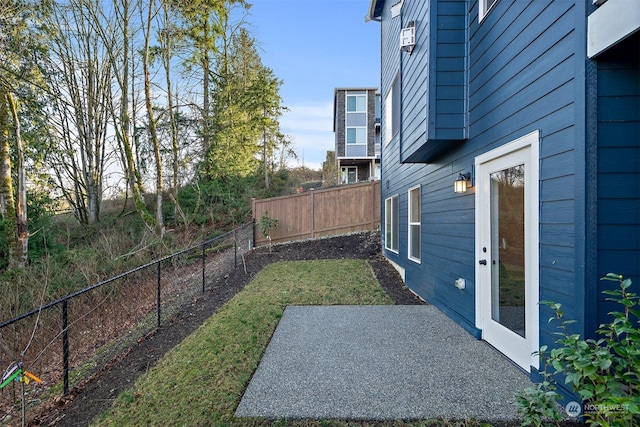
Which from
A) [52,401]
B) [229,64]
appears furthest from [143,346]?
[229,64]

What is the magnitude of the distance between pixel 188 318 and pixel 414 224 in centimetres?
408

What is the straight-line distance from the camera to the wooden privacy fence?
1088cm

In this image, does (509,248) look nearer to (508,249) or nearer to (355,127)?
(508,249)

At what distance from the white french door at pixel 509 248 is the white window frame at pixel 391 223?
3.83m

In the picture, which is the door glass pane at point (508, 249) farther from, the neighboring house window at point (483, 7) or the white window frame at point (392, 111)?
the white window frame at point (392, 111)

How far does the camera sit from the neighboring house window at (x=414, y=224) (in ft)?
19.5

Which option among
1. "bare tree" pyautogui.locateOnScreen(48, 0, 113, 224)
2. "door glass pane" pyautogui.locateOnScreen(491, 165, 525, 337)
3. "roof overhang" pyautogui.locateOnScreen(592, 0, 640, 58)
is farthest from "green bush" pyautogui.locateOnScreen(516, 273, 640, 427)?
"bare tree" pyautogui.locateOnScreen(48, 0, 113, 224)

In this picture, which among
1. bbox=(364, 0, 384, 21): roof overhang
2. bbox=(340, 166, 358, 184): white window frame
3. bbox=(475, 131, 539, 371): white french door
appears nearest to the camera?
bbox=(475, 131, 539, 371): white french door

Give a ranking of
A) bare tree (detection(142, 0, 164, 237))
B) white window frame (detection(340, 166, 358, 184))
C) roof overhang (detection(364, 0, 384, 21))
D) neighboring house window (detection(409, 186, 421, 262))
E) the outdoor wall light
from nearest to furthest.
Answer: the outdoor wall light → neighboring house window (detection(409, 186, 421, 262)) → roof overhang (detection(364, 0, 384, 21)) → bare tree (detection(142, 0, 164, 237)) → white window frame (detection(340, 166, 358, 184))

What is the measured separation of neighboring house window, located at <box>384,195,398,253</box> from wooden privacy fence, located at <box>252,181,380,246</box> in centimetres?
191

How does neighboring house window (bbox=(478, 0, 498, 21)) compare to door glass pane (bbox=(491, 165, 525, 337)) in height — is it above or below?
above

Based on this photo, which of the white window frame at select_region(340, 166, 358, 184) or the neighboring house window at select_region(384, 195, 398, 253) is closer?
the neighboring house window at select_region(384, 195, 398, 253)

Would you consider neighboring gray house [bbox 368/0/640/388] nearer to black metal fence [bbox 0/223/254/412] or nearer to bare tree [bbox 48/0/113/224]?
black metal fence [bbox 0/223/254/412]

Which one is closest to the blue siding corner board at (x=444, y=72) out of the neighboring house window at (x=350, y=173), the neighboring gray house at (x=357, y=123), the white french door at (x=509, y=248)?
the white french door at (x=509, y=248)
